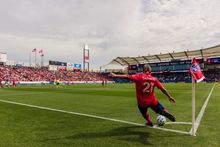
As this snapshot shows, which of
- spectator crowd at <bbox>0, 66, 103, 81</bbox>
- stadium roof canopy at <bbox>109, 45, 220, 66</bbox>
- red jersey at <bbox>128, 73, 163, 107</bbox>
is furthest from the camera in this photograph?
stadium roof canopy at <bbox>109, 45, 220, 66</bbox>

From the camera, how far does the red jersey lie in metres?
6.76

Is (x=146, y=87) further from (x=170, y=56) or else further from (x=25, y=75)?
(x=170, y=56)

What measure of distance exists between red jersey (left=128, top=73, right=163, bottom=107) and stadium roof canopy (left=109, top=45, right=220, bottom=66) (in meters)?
71.5

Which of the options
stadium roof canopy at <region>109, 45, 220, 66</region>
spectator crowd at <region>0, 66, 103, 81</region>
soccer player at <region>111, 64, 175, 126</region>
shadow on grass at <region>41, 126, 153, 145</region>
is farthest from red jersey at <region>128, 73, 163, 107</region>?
stadium roof canopy at <region>109, 45, 220, 66</region>

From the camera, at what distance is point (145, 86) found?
22.2 feet

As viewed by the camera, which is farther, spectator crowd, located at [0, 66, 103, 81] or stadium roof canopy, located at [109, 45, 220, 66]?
stadium roof canopy, located at [109, 45, 220, 66]

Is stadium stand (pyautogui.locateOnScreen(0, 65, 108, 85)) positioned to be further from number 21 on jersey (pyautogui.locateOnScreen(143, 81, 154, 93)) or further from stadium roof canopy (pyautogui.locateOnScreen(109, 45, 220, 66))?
number 21 on jersey (pyautogui.locateOnScreen(143, 81, 154, 93))

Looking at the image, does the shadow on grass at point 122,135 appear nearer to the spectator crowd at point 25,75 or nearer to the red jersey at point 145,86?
the red jersey at point 145,86

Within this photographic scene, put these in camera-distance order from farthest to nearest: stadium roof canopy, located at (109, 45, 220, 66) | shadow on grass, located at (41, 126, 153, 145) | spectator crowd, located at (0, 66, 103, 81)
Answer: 1. stadium roof canopy, located at (109, 45, 220, 66)
2. spectator crowd, located at (0, 66, 103, 81)
3. shadow on grass, located at (41, 126, 153, 145)

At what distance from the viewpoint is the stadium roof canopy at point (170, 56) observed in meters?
79.2

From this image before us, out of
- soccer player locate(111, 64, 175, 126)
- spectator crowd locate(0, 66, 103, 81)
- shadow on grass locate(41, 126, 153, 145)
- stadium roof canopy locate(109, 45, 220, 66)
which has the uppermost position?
stadium roof canopy locate(109, 45, 220, 66)

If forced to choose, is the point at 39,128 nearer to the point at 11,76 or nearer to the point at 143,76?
the point at 143,76

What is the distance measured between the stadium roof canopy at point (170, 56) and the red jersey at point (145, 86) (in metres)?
71.5

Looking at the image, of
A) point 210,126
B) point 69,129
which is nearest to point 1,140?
point 69,129
